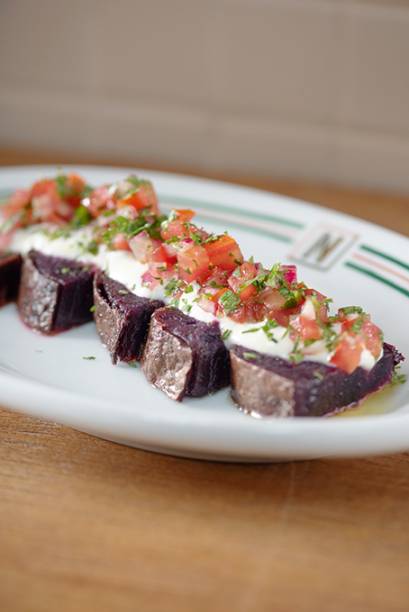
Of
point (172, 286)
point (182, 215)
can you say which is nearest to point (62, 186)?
point (182, 215)

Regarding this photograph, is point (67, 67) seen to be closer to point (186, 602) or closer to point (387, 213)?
point (387, 213)

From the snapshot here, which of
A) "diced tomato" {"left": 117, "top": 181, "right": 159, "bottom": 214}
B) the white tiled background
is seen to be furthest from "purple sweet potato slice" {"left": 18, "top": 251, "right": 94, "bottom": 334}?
the white tiled background

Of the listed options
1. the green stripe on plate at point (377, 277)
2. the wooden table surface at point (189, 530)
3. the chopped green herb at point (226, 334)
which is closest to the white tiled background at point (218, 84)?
the green stripe on plate at point (377, 277)

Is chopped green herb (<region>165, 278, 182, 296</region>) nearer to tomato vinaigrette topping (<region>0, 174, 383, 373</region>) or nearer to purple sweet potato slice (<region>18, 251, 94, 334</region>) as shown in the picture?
tomato vinaigrette topping (<region>0, 174, 383, 373</region>)

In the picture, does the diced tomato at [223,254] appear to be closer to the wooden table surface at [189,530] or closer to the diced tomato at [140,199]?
the diced tomato at [140,199]

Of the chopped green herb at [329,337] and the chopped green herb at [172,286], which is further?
the chopped green herb at [172,286]

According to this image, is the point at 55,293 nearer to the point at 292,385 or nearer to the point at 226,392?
the point at 226,392
